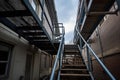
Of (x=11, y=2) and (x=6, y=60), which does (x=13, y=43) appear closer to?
(x=6, y=60)

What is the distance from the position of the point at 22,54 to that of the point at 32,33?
1075mm

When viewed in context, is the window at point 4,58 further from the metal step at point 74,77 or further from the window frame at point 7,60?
the metal step at point 74,77

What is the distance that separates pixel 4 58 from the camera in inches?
133

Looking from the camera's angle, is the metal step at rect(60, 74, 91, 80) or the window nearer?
the metal step at rect(60, 74, 91, 80)

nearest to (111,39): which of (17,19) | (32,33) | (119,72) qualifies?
(119,72)

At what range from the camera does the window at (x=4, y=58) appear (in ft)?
10.6

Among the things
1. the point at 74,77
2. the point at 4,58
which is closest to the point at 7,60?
the point at 4,58

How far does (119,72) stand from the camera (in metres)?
3.29

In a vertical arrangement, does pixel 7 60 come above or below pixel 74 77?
above

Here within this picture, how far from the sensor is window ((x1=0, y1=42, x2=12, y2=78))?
127 inches

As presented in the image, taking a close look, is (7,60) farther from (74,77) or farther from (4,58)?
(74,77)

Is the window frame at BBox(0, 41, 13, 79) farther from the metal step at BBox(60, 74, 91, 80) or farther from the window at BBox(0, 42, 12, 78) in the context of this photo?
the metal step at BBox(60, 74, 91, 80)

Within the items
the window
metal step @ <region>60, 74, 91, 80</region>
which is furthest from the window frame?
metal step @ <region>60, 74, 91, 80</region>

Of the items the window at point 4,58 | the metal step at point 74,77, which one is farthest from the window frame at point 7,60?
the metal step at point 74,77
